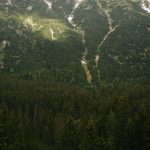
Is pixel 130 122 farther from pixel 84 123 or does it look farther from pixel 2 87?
pixel 2 87

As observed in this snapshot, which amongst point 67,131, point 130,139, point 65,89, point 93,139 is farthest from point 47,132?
point 65,89

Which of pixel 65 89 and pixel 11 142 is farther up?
pixel 11 142

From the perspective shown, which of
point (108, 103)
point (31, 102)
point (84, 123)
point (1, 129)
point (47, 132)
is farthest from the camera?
point (31, 102)

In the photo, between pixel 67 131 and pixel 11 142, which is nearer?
pixel 11 142

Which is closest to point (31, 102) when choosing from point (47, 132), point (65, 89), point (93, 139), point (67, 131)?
point (65, 89)

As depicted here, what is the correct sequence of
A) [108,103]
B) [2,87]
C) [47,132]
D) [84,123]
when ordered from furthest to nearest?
[2,87] → [108,103] → [47,132] → [84,123]

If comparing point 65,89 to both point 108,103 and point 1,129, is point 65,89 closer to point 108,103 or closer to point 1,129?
point 108,103

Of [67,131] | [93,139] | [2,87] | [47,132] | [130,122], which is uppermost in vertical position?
[130,122]
